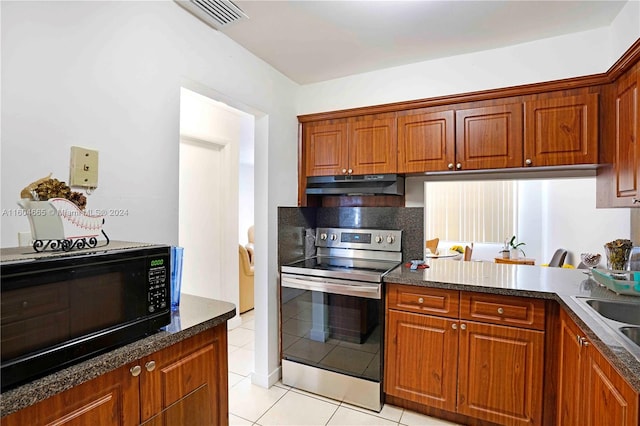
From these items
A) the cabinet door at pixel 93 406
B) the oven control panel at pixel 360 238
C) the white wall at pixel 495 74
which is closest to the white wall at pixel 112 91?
the cabinet door at pixel 93 406

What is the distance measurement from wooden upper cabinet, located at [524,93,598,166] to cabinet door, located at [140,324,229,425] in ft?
6.93

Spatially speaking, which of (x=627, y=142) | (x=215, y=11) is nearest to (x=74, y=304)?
(x=215, y=11)

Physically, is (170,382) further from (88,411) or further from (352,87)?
(352,87)

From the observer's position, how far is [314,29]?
6.57ft

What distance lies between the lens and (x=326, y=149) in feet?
9.02

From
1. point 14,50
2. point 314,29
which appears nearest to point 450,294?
point 314,29

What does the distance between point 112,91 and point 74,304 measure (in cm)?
96

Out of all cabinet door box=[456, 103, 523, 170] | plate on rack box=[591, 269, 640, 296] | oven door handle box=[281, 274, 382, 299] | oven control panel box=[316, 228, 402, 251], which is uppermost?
cabinet door box=[456, 103, 523, 170]

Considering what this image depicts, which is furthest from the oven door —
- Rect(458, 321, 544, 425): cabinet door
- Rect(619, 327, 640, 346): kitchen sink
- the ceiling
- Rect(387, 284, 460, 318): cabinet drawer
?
the ceiling

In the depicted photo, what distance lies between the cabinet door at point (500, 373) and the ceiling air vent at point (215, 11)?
2.22 m

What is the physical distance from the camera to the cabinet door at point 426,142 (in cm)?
234

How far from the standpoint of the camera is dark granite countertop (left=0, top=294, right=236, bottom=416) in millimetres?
788

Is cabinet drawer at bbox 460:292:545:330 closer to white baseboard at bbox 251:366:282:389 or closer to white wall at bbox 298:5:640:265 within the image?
white wall at bbox 298:5:640:265

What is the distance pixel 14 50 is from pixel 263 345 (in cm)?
220
